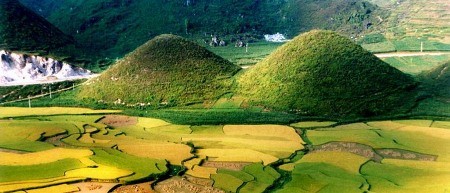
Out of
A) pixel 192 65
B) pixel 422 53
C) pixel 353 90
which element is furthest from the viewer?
pixel 422 53

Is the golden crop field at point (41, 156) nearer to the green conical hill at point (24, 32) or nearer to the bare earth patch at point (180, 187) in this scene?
the bare earth patch at point (180, 187)

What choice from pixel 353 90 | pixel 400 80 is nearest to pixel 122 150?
pixel 353 90

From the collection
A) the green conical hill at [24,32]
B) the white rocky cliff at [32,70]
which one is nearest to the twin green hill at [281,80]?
the white rocky cliff at [32,70]

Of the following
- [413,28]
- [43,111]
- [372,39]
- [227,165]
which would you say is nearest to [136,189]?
[227,165]

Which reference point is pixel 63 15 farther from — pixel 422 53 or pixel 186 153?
pixel 186 153

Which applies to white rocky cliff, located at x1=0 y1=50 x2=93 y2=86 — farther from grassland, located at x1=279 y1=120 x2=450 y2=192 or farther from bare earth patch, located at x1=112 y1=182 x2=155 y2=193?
bare earth patch, located at x1=112 y1=182 x2=155 y2=193

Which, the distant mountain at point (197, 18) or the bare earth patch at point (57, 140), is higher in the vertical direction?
the distant mountain at point (197, 18)

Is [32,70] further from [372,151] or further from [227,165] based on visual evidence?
[372,151]
